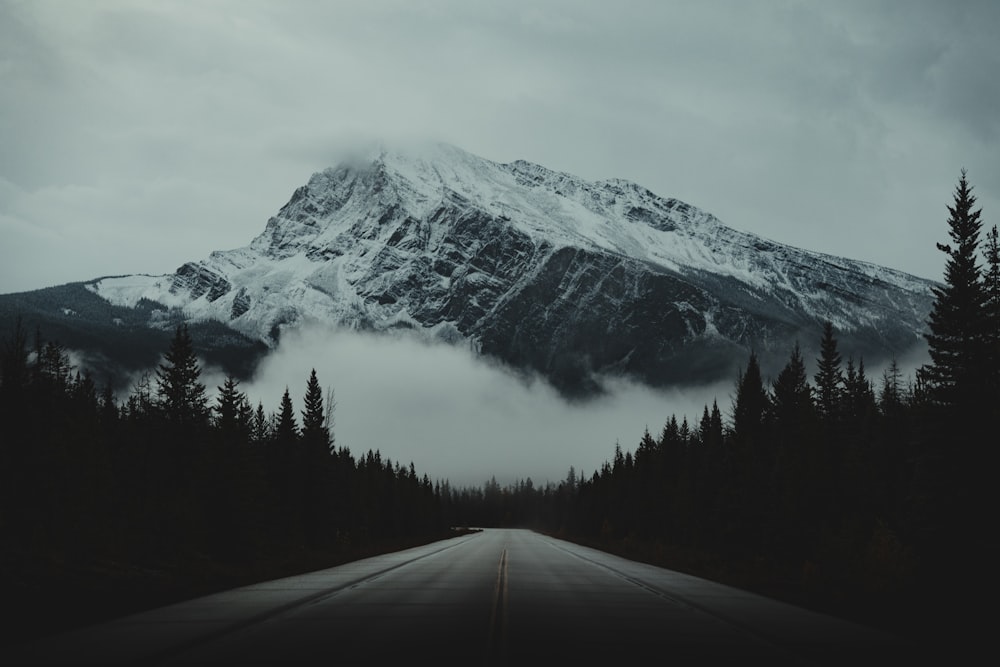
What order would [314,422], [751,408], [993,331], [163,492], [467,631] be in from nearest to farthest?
[467,631] → [993,331] → [163,492] → [314,422] → [751,408]

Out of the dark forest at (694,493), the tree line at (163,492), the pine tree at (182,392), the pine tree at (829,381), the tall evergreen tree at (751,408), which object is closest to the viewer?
the dark forest at (694,493)

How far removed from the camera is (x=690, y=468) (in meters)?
87.9

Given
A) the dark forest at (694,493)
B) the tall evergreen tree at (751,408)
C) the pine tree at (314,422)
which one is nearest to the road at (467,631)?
the dark forest at (694,493)

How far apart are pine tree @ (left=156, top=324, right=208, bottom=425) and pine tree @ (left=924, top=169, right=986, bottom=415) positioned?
52.6 meters

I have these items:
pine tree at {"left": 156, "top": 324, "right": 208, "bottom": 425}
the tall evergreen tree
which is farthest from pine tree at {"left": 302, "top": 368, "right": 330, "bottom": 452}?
the tall evergreen tree

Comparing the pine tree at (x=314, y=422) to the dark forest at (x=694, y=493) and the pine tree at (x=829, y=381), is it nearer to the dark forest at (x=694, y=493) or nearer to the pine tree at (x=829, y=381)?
the dark forest at (x=694, y=493)

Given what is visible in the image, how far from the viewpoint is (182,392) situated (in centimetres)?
6981

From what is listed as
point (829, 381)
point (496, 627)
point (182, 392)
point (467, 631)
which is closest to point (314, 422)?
point (182, 392)

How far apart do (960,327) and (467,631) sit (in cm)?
3283

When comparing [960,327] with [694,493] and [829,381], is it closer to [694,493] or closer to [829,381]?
[694,493]

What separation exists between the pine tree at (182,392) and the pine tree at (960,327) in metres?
52.6

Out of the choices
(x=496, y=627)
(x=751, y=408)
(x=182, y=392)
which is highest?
(x=182, y=392)

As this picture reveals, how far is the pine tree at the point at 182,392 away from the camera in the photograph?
6894 cm

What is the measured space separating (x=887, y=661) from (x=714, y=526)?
2633 inches
